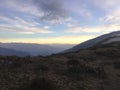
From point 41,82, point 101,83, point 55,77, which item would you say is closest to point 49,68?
point 55,77

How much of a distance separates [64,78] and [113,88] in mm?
3719

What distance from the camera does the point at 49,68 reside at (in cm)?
1942

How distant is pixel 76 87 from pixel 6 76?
500 cm

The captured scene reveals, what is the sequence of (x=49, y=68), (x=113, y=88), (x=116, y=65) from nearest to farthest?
(x=113, y=88), (x=49, y=68), (x=116, y=65)

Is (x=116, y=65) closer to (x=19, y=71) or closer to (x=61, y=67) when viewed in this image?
(x=61, y=67)

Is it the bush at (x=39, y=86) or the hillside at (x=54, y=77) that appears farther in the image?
the hillside at (x=54, y=77)

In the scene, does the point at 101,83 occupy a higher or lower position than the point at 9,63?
lower

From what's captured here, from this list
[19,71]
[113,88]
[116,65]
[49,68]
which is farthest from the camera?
[116,65]

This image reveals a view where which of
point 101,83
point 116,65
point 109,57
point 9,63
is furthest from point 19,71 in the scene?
point 109,57

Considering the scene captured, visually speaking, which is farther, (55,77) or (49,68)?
(49,68)

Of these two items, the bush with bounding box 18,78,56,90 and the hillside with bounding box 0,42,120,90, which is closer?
the bush with bounding box 18,78,56,90

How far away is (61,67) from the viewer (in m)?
20.4

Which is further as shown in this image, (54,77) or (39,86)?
(54,77)

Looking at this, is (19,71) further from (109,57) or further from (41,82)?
(109,57)
